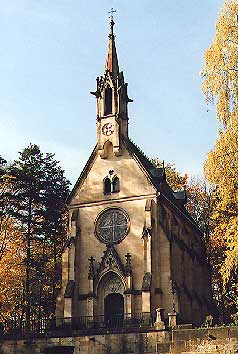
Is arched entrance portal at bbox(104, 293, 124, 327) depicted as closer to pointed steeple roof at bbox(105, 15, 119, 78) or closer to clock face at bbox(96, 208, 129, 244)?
clock face at bbox(96, 208, 129, 244)

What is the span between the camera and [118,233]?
135 feet

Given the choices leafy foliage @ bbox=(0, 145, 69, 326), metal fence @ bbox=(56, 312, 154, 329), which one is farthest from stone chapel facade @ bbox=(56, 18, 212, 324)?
leafy foliage @ bbox=(0, 145, 69, 326)

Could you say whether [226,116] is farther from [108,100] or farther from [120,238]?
[108,100]

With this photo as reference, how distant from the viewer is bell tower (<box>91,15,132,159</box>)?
43844mm

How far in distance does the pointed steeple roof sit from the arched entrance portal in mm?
17659

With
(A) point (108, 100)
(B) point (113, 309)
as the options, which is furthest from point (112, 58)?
(B) point (113, 309)

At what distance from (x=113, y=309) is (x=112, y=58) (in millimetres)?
20739

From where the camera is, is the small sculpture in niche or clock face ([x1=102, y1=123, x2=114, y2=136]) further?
clock face ([x1=102, y1=123, x2=114, y2=136])

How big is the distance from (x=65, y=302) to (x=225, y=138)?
20.9 meters

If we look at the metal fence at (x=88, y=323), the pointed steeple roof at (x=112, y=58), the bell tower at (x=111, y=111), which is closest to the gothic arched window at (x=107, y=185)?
the bell tower at (x=111, y=111)

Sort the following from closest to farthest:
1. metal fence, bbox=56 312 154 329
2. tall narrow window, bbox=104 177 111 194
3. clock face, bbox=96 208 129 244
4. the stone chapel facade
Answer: metal fence, bbox=56 312 154 329
the stone chapel facade
clock face, bbox=96 208 129 244
tall narrow window, bbox=104 177 111 194

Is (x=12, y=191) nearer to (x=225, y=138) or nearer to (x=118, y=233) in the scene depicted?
(x=118, y=233)

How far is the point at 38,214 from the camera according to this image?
4631 cm

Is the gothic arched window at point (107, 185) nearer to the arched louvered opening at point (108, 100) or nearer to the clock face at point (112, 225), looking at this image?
the clock face at point (112, 225)
